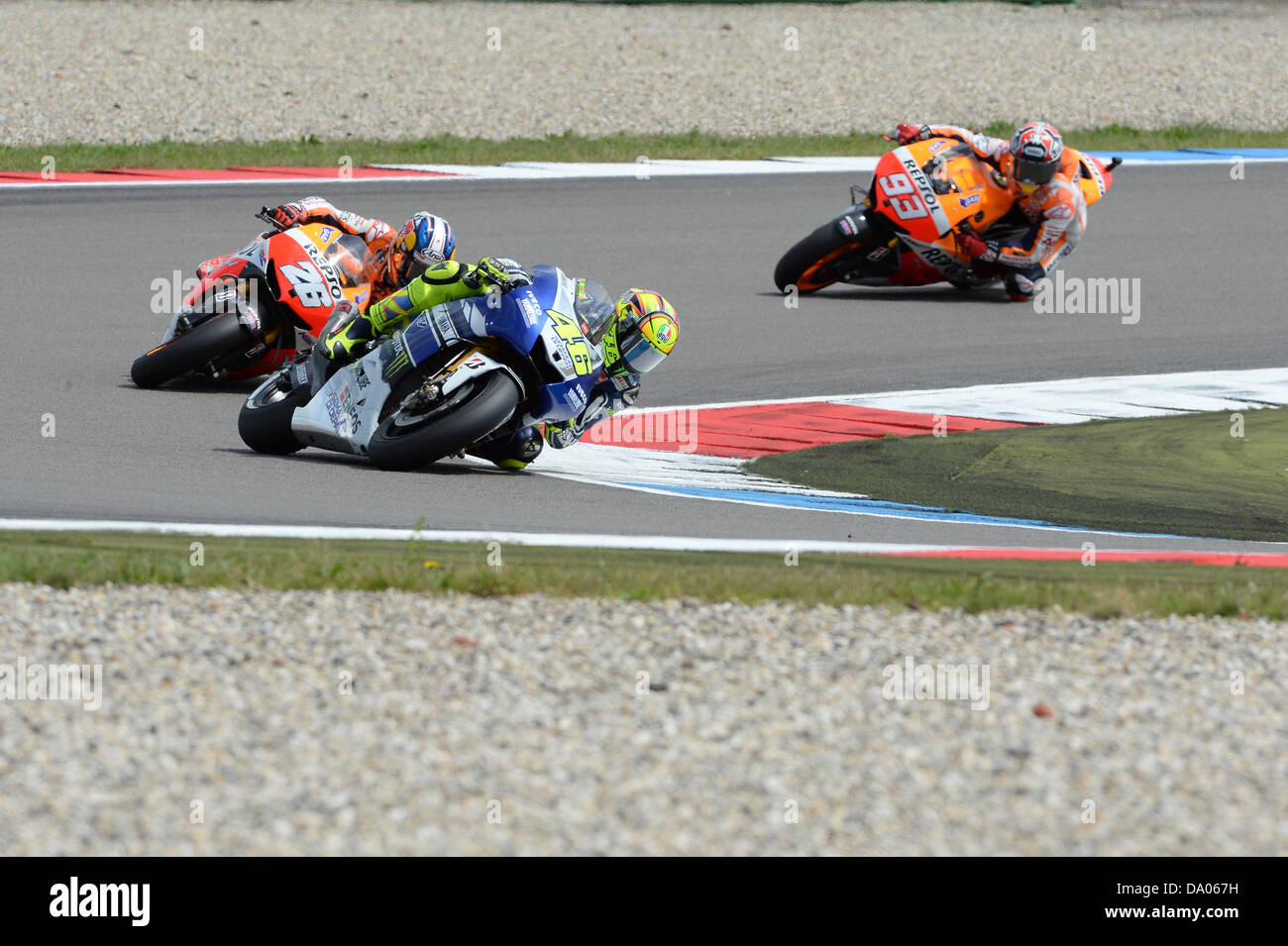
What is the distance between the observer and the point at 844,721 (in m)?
6.20

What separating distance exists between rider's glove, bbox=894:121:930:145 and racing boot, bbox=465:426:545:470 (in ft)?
19.5

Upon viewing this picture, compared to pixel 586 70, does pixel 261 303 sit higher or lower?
lower

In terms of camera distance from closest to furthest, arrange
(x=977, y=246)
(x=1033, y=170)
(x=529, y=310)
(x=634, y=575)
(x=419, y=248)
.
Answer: (x=634, y=575) < (x=529, y=310) < (x=419, y=248) < (x=1033, y=170) < (x=977, y=246)

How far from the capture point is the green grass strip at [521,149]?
1802 cm

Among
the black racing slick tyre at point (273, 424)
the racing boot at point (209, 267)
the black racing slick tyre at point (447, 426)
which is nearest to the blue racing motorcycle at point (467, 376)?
the black racing slick tyre at point (447, 426)

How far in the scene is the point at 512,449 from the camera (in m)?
10.0

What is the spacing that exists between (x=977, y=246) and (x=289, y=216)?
227 inches

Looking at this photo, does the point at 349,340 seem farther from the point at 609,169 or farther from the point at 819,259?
the point at 609,169

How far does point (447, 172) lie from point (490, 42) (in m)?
6.18

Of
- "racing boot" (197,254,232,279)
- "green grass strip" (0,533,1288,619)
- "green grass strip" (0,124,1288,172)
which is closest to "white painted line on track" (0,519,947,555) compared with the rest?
"green grass strip" (0,533,1288,619)

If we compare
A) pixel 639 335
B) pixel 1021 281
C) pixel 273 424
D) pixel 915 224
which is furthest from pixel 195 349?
pixel 1021 281

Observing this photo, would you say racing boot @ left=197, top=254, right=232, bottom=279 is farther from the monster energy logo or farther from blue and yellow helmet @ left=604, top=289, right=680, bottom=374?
blue and yellow helmet @ left=604, top=289, right=680, bottom=374
